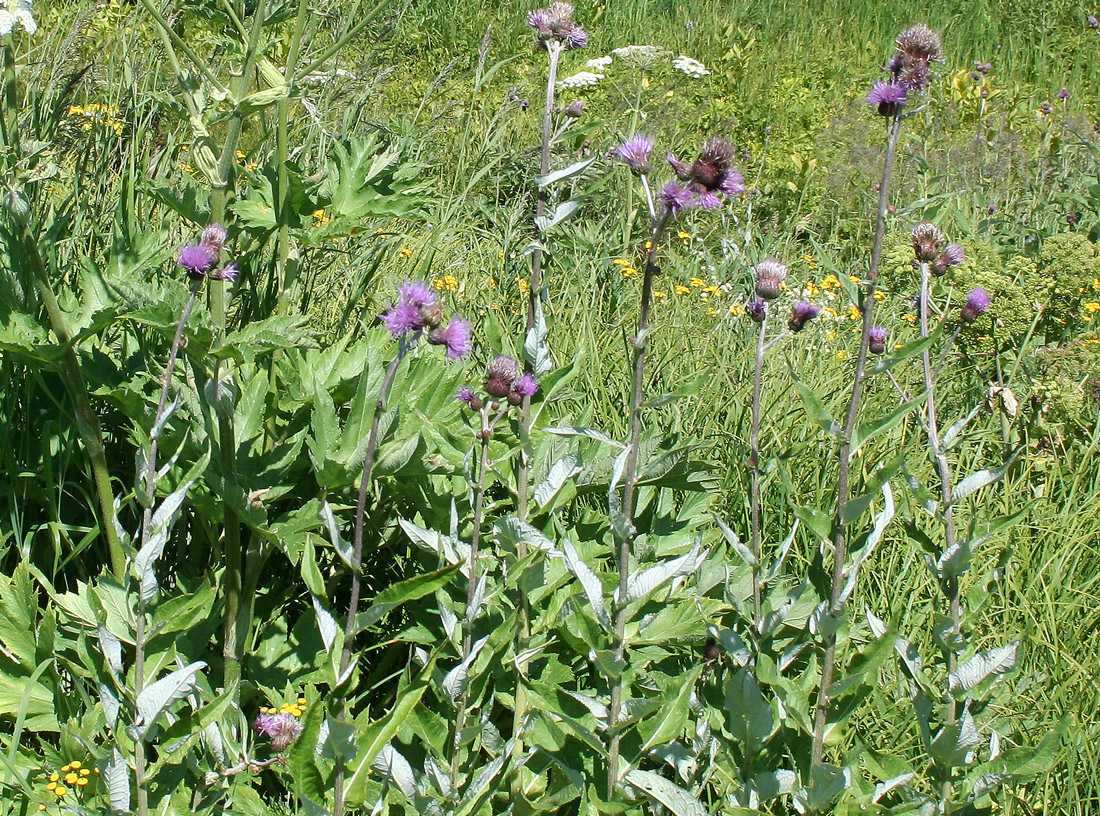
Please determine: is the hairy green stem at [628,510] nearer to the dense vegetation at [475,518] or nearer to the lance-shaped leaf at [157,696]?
the dense vegetation at [475,518]

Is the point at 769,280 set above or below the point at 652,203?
below

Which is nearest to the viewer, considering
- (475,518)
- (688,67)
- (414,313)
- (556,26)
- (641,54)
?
(414,313)

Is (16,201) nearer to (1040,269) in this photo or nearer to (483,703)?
(483,703)

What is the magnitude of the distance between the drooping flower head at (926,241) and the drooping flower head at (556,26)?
0.62 m

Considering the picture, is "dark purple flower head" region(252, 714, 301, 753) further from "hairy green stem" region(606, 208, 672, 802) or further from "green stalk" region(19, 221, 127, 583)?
"hairy green stem" region(606, 208, 672, 802)

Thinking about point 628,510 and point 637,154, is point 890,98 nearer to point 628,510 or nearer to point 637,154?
point 637,154

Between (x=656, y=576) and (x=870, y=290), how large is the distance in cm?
49

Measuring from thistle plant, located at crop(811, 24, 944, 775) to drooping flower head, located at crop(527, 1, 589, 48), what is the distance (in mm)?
493

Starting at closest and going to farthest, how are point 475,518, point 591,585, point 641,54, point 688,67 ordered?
1. point 591,585
2. point 475,518
3. point 641,54
4. point 688,67

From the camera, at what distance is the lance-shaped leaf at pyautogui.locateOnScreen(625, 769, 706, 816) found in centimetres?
143

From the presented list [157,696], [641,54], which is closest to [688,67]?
[641,54]

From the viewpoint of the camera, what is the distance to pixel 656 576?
1410 millimetres

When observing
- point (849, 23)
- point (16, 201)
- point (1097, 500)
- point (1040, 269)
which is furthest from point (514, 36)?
point (16, 201)

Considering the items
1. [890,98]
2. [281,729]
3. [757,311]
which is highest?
[890,98]
